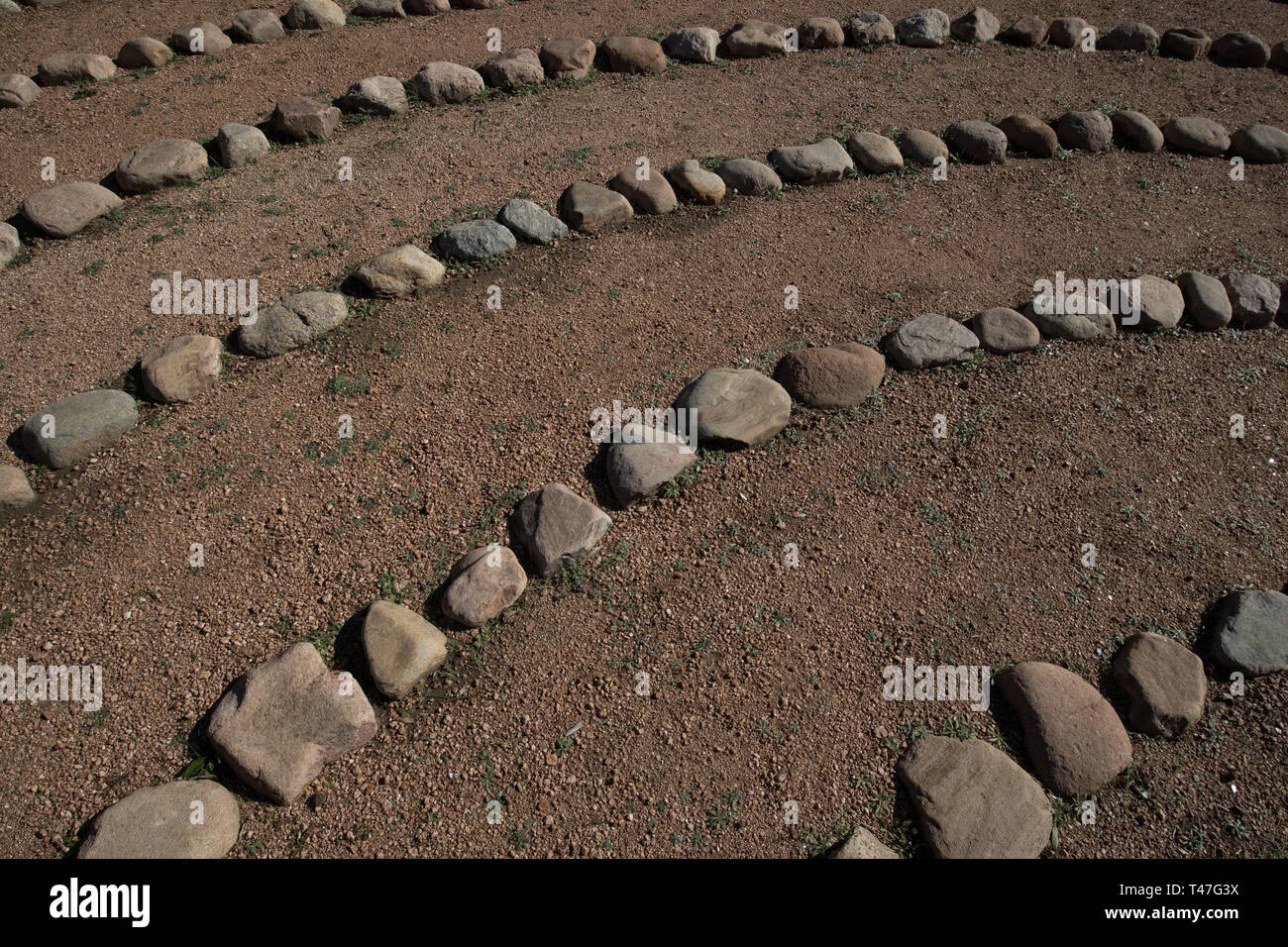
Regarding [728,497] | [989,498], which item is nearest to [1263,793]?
[989,498]

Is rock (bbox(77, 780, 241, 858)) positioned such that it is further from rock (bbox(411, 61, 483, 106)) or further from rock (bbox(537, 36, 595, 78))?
rock (bbox(537, 36, 595, 78))

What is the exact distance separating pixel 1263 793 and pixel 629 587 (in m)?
3.46

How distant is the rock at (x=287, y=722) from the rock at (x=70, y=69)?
7.27 metres

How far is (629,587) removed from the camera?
15.2ft

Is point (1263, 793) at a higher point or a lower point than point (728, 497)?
lower

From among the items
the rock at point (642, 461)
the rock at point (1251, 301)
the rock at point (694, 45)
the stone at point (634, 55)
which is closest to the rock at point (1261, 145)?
the rock at point (1251, 301)

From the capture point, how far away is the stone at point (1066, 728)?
13.4 ft

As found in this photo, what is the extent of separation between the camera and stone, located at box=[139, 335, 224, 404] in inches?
211

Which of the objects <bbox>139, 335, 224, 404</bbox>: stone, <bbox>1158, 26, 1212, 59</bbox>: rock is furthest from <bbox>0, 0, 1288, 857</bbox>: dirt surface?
<bbox>1158, 26, 1212, 59</bbox>: rock

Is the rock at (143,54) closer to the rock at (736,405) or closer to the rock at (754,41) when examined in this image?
the rock at (754,41)

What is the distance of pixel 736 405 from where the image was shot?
17.5 ft

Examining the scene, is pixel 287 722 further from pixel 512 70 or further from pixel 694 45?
pixel 694 45

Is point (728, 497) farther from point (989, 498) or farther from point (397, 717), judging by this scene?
point (397, 717)
